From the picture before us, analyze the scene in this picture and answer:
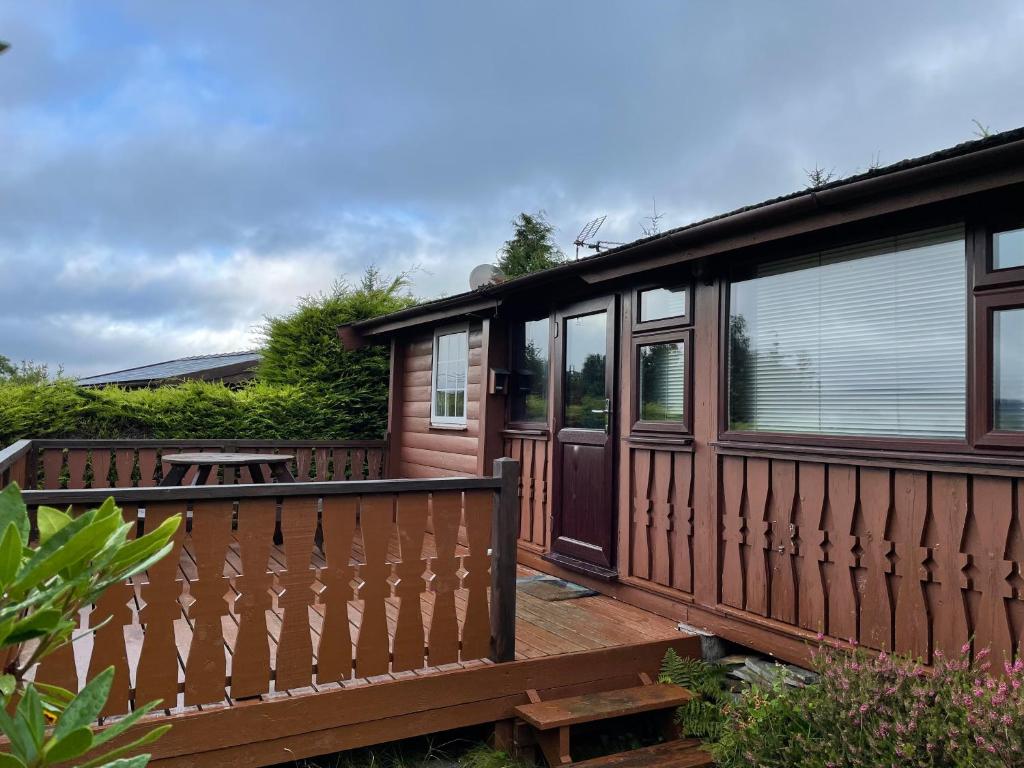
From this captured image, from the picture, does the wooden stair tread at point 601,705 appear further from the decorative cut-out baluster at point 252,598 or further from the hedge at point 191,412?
the hedge at point 191,412

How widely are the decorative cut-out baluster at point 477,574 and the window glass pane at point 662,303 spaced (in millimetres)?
1728

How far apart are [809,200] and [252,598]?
285 cm

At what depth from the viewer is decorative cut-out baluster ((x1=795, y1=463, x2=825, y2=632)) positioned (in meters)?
3.39

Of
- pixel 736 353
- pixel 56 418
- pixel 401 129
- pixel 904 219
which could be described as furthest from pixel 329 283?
pixel 904 219

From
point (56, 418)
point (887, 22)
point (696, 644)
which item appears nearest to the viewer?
point (696, 644)

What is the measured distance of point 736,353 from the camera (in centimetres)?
391

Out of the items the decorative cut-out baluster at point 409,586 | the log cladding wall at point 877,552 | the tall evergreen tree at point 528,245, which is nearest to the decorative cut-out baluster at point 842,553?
the log cladding wall at point 877,552

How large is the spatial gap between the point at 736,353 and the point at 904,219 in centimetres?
107

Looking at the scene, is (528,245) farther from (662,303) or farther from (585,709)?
A: (585,709)

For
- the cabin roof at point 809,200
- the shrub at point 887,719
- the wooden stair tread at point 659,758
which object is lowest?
the wooden stair tread at point 659,758

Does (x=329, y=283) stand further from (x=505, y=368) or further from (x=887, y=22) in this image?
(x=887, y=22)

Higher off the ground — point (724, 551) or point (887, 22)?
point (887, 22)

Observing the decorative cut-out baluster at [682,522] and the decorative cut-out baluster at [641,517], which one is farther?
the decorative cut-out baluster at [641,517]

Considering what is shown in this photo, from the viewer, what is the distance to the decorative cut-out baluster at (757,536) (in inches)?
143
